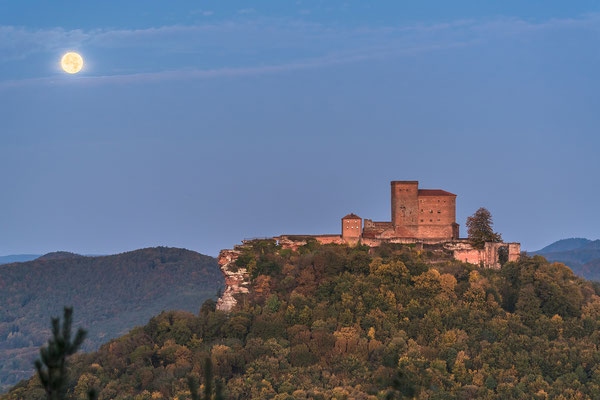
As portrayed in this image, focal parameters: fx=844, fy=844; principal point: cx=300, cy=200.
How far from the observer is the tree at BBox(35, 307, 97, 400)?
11578mm

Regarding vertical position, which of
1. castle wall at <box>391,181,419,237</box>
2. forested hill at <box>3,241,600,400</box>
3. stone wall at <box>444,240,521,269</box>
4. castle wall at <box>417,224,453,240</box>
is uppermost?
castle wall at <box>391,181,419,237</box>

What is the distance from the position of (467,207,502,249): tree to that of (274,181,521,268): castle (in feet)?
1.46

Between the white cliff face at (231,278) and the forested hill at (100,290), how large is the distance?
94.0 metres

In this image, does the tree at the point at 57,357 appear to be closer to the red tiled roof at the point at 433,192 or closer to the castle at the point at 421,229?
the castle at the point at 421,229

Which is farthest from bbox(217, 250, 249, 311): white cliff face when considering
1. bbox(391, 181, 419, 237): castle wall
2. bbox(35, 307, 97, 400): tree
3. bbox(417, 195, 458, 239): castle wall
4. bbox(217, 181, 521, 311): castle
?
→ bbox(35, 307, 97, 400): tree

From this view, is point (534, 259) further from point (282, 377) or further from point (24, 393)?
point (24, 393)

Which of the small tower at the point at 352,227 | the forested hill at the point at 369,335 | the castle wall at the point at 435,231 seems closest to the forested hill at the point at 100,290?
the forested hill at the point at 369,335

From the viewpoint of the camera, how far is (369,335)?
55250mm

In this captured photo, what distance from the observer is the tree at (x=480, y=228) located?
60.8m

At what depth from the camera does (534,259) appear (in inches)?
2365

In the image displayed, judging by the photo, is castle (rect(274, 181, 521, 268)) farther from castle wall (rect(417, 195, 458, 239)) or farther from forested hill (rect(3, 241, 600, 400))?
forested hill (rect(3, 241, 600, 400))

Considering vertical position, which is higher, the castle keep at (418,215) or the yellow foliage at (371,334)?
the castle keep at (418,215)

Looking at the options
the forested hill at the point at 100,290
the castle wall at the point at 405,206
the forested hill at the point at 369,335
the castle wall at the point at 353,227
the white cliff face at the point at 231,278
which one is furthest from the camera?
the forested hill at the point at 100,290

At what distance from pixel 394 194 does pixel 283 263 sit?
9.44 m
